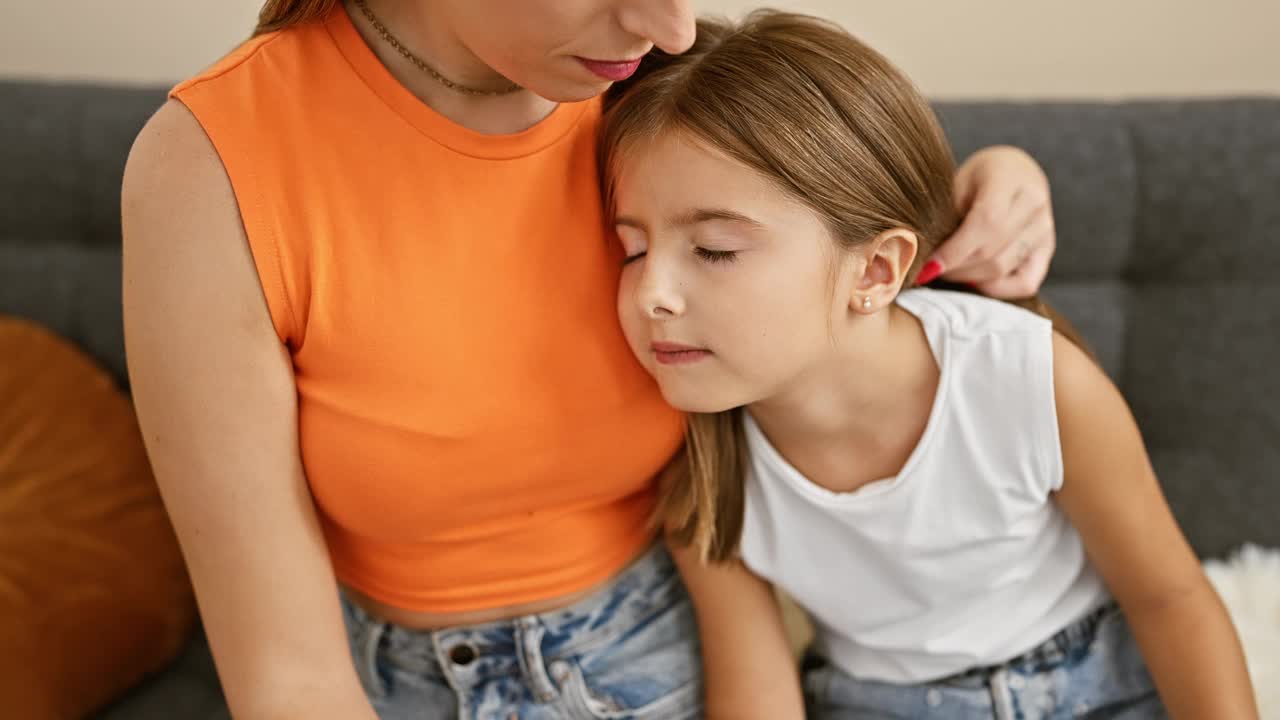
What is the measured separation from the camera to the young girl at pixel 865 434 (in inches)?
38.9

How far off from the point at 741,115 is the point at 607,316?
23cm

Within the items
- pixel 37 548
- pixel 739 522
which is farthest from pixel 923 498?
pixel 37 548

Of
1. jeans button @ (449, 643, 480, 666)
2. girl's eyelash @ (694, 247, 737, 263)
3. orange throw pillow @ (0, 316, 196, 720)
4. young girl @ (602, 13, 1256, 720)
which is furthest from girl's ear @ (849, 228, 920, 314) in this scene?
orange throw pillow @ (0, 316, 196, 720)

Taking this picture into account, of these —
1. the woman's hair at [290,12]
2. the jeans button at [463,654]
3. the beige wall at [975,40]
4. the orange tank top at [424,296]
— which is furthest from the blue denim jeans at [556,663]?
the beige wall at [975,40]

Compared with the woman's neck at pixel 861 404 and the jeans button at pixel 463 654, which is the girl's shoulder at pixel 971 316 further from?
the jeans button at pixel 463 654

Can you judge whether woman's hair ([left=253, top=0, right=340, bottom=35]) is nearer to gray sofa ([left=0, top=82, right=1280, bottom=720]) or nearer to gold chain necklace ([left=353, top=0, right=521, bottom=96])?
gold chain necklace ([left=353, top=0, right=521, bottom=96])

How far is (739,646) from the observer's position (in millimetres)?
1229

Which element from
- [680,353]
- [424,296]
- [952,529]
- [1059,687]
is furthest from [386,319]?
[1059,687]

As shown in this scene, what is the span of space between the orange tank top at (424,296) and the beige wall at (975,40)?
960 mm

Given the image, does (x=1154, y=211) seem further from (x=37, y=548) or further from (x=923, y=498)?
(x=37, y=548)

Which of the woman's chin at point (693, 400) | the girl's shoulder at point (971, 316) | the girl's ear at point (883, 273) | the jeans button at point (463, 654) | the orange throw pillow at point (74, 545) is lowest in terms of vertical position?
the orange throw pillow at point (74, 545)

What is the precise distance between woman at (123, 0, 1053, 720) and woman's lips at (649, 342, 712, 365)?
69 millimetres

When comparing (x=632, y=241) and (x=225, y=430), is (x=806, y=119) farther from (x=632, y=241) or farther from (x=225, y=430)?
(x=225, y=430)

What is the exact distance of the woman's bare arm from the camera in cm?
91
